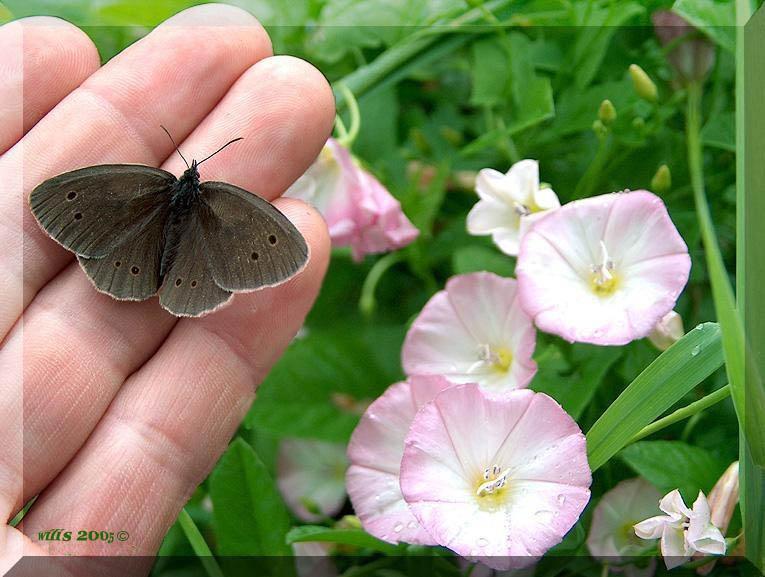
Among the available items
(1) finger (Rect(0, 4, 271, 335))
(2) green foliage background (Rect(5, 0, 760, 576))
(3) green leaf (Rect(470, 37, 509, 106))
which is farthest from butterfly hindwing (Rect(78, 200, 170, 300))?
(3) green leaf (Rect(470, 37, 509, 106))

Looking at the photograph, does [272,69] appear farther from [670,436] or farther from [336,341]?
[670,436]

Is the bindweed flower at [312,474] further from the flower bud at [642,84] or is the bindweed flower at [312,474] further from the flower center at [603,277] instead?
the flower bud at [642,84]

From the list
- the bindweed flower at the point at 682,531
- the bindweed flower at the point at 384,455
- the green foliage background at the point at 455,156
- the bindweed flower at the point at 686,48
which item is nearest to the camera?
the bindweed flower at the point at 682,531

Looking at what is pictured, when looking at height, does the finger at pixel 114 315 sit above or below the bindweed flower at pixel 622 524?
above

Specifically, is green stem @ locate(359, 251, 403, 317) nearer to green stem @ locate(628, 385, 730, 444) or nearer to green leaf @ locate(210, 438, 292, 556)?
green leaf @ locate(210, 438, 292, 556)

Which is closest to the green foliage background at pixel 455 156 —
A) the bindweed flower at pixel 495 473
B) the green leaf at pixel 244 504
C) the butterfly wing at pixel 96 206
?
the green leaf at pixel 244 504

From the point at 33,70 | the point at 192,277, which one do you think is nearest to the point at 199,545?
the point at 192,277
